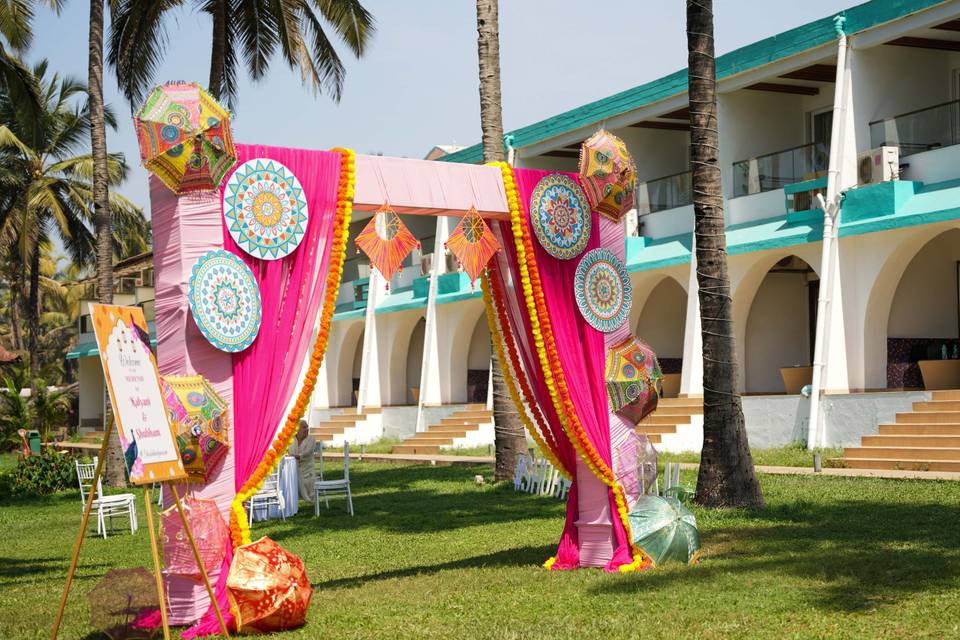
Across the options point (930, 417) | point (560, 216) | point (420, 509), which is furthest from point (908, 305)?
point (560, 216)

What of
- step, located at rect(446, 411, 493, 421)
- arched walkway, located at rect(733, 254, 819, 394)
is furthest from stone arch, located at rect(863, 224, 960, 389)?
step, located at rect(446, 411, 493, 421)

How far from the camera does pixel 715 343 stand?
11852mm

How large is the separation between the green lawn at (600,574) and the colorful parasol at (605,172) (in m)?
3.08

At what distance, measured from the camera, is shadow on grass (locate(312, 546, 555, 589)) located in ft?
30.2

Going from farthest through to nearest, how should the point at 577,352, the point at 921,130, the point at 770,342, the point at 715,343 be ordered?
the point at 770,342 → the point at 921,130 → the point at 715,343 → the point at 577,352

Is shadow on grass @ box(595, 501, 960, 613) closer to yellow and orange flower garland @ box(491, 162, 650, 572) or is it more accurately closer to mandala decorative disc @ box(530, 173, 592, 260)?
yellow and orange flower garland @ box(491, 162, 650, 572)

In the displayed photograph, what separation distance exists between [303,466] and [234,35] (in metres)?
9.31

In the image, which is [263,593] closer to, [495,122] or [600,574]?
[600,574]

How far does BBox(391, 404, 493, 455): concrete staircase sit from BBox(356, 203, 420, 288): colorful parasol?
51.9 ft

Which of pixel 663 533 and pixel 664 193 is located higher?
pixel 664 193

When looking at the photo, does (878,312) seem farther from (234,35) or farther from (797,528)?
(234,35)

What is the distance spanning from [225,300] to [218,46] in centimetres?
1338

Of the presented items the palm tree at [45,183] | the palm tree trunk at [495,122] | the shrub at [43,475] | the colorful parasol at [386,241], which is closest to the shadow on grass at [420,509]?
the palm tree trunk at [495,122]

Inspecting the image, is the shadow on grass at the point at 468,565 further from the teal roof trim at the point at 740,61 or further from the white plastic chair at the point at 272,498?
the teal roof trim at the point at 740,61
